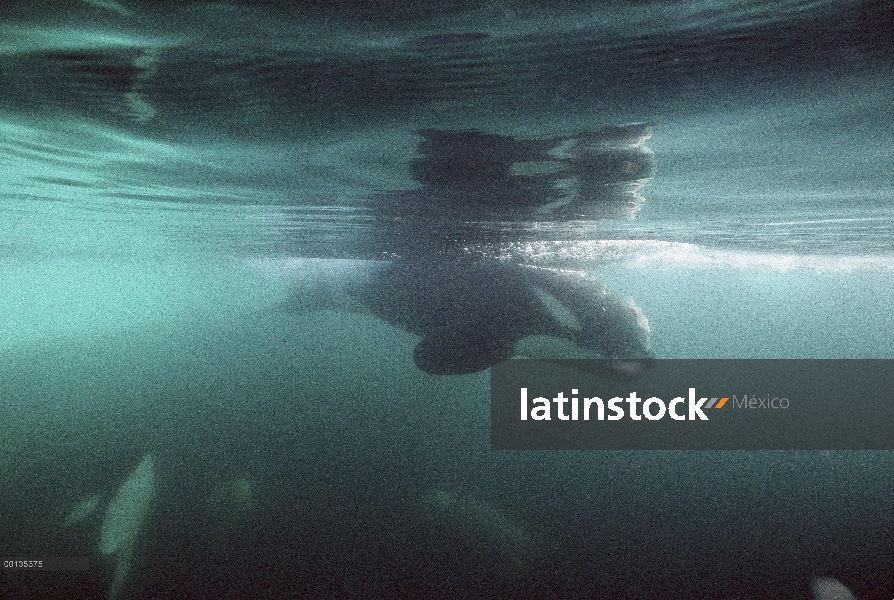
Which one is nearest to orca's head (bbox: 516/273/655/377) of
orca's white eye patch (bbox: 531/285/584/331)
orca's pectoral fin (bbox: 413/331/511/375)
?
orca's white eye patch (bbox: 531/285/584/331)

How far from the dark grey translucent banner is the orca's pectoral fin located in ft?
11.2

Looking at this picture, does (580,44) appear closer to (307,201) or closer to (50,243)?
(307,201)

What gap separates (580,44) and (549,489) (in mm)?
20027

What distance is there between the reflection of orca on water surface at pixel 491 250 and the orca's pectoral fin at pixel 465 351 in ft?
0.07

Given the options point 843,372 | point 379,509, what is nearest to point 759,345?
point 843,372

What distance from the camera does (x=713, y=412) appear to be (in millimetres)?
19391

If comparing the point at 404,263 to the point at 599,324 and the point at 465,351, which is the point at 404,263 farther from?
the point at 599,324

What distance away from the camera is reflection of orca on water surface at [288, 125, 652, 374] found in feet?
16.7

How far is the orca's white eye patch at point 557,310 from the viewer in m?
10.1

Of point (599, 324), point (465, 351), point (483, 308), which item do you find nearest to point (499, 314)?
point (483, 308)

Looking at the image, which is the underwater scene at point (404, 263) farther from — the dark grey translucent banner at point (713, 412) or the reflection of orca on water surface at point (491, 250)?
the dark grey translucent banner at point (713, 412)

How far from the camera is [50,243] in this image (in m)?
14.1

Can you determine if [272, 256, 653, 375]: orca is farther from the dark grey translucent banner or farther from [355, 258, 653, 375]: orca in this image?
the dark grey translucent banner

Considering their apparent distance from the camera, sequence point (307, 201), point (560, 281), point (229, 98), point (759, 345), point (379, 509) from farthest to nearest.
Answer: point (759, 345) → point (379, 509) → point (560, 281) → point (307, 201) → point (229, 98)
